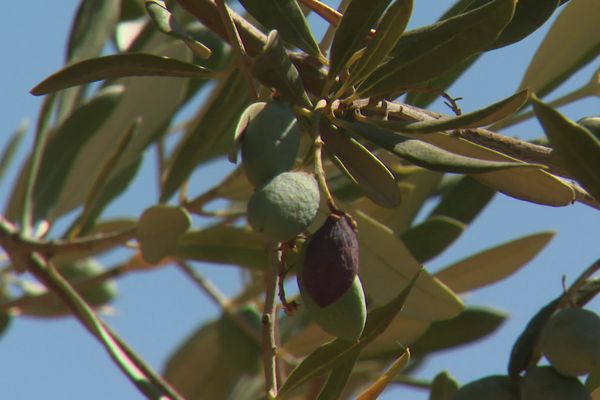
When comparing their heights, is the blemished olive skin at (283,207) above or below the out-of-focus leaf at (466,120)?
above

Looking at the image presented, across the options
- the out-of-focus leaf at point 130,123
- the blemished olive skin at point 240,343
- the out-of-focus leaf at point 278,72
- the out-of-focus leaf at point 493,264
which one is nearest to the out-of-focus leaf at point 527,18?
the out-of-focus leaf at point 278,72

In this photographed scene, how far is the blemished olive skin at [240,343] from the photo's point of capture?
219cm

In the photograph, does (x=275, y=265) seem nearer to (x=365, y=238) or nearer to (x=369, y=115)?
(x=369, y=115)

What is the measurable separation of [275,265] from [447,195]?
0.87 metres

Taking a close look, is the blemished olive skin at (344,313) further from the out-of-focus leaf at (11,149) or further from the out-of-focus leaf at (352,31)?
the out-of-focus leaf at (11,149)

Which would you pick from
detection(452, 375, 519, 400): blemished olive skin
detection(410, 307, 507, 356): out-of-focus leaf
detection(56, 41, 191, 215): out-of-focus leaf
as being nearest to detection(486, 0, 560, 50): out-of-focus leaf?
detection(452, 375, 519, 400): blemished olive skin

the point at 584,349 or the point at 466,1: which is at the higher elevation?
the point at 466,1

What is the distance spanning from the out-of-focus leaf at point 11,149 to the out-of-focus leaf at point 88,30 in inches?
34.3

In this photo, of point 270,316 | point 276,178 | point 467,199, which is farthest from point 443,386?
point 276,178

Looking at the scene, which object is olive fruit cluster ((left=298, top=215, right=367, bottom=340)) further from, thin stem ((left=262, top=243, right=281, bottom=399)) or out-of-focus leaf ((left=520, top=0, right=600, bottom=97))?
out-of-focus leaf ((left=520, top=0, right=600, bottom=97))

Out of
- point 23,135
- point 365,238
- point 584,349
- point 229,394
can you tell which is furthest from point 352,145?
point 23,135

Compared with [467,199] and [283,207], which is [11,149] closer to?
[467,199]

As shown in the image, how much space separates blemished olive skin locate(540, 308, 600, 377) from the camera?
3.62ft

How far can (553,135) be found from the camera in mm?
885
